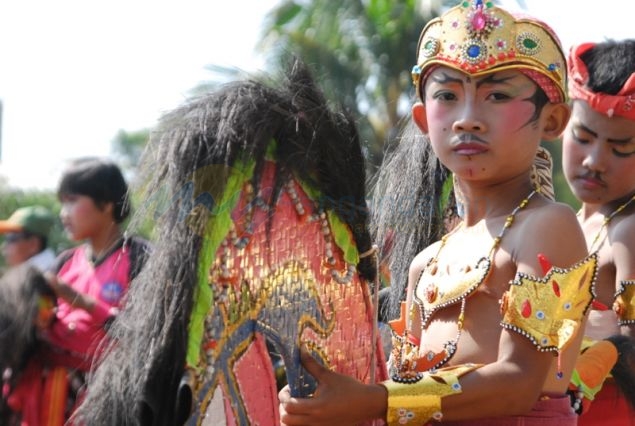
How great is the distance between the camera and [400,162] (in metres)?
3.47

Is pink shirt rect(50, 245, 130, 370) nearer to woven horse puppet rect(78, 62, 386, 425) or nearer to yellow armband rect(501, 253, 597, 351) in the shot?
woven horse puppet rect(78, 62, 386, 425)

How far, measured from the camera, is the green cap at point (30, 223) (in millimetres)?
6246

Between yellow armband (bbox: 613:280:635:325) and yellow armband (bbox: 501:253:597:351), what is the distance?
0.92 meters

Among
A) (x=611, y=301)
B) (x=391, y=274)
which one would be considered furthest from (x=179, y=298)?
(x=611, y=301)

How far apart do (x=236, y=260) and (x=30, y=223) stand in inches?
169

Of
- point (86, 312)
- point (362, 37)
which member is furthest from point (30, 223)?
point (362, 37)

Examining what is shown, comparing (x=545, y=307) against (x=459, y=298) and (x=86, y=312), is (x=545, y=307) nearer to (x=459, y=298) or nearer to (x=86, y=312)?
(x=459, y=298)

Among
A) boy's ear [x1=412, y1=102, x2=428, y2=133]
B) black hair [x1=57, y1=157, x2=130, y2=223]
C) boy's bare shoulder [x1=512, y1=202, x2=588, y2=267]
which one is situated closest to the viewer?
boy's bare shoulder [x1=512, y1=202, x2=588, y2=267]

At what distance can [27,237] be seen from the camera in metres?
6.28

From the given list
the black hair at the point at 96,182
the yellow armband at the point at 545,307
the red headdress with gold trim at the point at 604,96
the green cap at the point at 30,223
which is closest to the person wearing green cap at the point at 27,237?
the green cap at the point at 30,223

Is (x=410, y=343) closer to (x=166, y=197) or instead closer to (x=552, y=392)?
(x=552, y=392)

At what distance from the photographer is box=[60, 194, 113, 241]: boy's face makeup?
219 inches

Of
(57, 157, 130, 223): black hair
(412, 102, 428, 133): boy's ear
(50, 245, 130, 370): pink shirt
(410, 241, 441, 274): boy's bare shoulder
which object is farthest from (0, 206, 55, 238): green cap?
(412, 102, 428, 133): boy's ear

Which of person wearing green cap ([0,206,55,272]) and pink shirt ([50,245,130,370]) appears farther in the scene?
person wearing green cap ([0,206,55,272])
